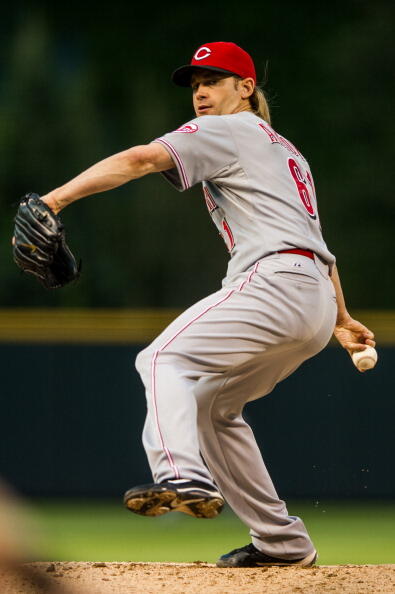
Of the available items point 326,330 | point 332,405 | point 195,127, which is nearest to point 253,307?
point 326,330

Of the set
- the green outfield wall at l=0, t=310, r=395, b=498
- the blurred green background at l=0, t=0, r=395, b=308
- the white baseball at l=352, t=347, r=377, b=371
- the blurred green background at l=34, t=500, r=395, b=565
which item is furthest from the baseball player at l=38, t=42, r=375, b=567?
the blurred green background at l=0, t=0, r=395, b=308

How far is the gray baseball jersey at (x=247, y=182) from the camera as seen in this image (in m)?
2.69

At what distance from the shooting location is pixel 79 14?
14.7m

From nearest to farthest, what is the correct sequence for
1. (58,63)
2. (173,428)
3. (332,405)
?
(173,428)
(332,405)
(58,63)

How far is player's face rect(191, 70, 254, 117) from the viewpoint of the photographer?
297 centimetres

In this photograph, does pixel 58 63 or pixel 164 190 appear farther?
pixel 58 63

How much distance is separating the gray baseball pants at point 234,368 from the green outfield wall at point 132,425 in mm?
2393

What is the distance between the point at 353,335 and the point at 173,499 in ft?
3.67

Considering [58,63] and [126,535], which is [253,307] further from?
[58,63]

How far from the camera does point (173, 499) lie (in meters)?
2.27

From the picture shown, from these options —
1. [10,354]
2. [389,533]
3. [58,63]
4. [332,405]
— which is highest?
[58,63]

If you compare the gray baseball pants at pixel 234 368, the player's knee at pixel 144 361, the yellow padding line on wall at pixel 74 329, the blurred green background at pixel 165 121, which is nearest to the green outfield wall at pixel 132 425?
the yellow padding line on wall at pixel 74 329

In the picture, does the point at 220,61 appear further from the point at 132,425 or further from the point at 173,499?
the point at 132,425

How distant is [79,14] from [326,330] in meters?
12.7
